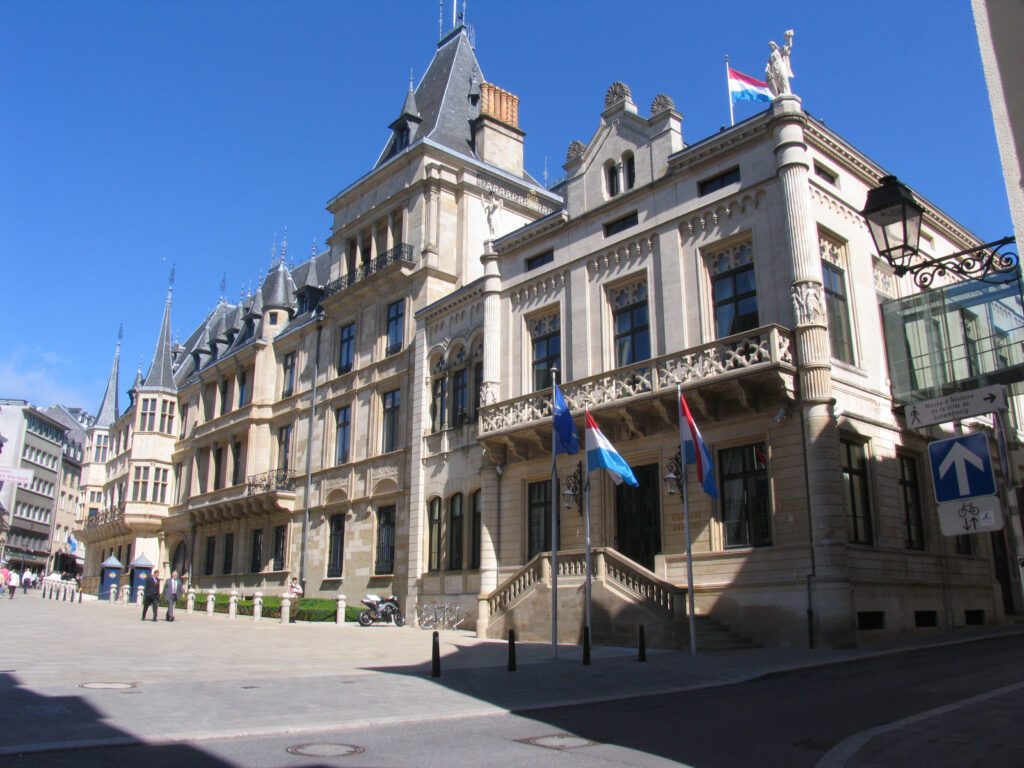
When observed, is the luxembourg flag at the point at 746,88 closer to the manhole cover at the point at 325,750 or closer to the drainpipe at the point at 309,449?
the drainpipe at the point at 309,449

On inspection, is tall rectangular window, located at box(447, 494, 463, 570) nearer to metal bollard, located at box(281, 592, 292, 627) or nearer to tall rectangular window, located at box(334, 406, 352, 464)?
metal bollard, located at box(281, 592, 292, 627)

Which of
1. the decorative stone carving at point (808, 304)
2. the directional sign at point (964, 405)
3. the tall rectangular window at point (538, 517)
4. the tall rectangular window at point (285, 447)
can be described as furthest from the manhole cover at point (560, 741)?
the tall rectangular window at point (285, 447)

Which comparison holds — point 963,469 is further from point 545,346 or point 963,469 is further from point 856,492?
point 545,346

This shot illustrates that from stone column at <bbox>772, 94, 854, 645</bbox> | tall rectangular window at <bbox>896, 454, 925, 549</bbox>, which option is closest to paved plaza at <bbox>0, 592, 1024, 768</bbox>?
stone column at <bbox>772, 94, 854, 645</bbox>

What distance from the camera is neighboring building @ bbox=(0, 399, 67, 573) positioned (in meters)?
90.3

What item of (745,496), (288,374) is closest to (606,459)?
(745,496)

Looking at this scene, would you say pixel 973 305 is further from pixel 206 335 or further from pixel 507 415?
pixel 206 335

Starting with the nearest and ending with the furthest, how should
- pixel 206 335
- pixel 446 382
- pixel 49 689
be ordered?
pixel 49 689
pixel 446 382
pixel 206 335

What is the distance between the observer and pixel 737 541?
20906mm

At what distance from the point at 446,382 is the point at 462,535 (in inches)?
230

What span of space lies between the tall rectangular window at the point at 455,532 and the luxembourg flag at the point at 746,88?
1610 centimetres

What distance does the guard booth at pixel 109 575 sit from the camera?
49.1 m

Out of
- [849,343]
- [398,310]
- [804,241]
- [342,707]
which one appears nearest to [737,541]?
[849,343]

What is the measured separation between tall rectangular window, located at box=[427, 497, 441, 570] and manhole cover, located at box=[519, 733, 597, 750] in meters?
21.6
